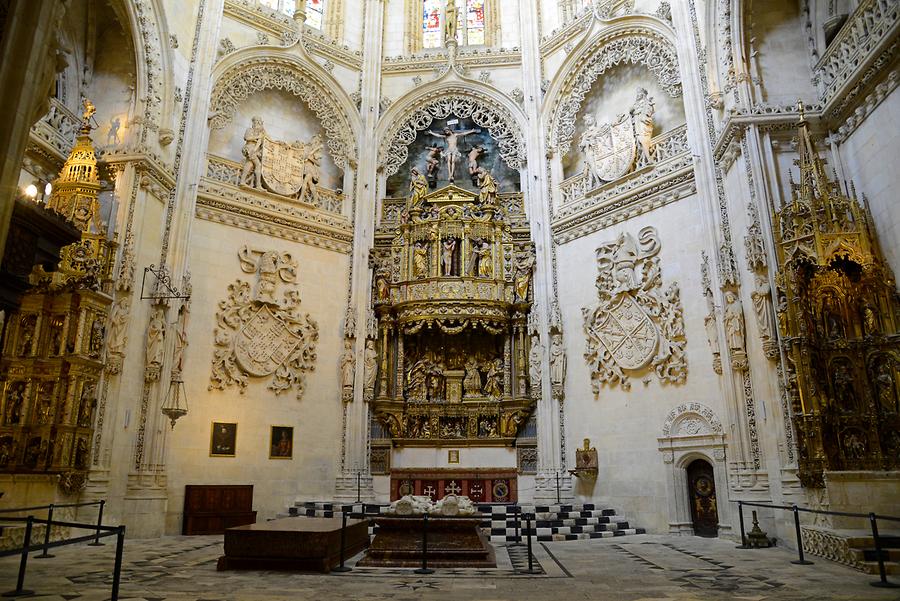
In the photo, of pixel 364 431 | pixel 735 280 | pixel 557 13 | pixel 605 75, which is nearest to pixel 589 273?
pixel 735 280

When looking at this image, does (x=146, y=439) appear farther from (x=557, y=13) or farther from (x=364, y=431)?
(x=557, y=13)

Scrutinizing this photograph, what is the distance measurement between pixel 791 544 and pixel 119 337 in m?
13.4

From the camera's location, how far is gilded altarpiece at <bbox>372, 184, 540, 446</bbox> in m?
18.2

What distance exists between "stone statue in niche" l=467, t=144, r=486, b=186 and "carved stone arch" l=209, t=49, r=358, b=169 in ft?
12.8

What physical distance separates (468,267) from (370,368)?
13.2 feet

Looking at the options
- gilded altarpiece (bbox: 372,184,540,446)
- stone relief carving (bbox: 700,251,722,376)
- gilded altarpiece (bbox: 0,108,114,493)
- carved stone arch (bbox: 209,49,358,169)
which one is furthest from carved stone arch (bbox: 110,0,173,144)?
stone relief carving (bbox: 700,251,722,376)

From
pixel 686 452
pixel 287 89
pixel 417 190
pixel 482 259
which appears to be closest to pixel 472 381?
pixel 482 259

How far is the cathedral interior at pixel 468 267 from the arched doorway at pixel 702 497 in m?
0.05

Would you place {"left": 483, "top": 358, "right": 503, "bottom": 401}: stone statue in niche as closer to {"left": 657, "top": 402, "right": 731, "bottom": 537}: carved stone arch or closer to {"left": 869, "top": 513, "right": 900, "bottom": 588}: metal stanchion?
{"left": 657, "top": 402, "right": 731, "bottom": 537}: carved stone arch

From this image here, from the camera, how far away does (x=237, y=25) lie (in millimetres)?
18625

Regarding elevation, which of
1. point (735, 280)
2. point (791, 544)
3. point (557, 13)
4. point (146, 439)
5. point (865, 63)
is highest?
point (557, 13)

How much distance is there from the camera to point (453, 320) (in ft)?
60.0

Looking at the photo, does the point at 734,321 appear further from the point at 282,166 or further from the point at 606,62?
the point at 282,166

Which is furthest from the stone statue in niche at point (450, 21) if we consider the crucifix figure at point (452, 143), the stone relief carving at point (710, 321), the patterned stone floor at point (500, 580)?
the patterned stone floor at point (500, 580)
